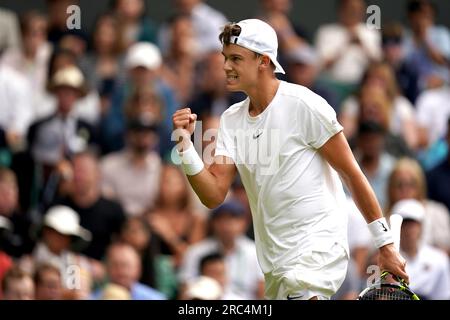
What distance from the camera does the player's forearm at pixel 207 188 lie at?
7.76 meters

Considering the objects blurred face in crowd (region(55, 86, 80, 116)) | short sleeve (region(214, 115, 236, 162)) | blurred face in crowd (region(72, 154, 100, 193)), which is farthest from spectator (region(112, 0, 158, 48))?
short sleeve (region(214, 115, 236, 162))

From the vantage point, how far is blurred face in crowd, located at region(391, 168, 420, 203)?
11945mm

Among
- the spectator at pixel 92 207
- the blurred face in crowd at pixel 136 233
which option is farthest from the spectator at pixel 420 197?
the spectator at pixel 92 207

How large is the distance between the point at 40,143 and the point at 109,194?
765 mm

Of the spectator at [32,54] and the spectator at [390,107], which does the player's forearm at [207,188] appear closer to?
the spectator at [390,107]

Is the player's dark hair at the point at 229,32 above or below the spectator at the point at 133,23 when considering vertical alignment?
below

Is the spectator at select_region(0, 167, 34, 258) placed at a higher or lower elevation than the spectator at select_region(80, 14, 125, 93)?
lower

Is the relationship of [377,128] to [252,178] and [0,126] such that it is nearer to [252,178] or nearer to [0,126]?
[0,126]

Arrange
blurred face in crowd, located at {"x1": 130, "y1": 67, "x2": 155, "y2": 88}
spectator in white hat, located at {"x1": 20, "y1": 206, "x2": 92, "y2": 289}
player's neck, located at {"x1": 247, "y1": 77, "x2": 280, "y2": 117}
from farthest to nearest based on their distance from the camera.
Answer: blurred face in crowd, located at {"x1": 130, "y1": 67, "x2": 155, "y2": 88}, spectator in white hat, located at {"x1": 20, "y1": 206, "x2": 92, "y2": 289}, player's neck, located at {"x1": 247, "y1": 77, "x2": 280, "y2": 117}

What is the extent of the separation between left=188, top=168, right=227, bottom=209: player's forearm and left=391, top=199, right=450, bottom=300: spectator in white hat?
11.8 ft

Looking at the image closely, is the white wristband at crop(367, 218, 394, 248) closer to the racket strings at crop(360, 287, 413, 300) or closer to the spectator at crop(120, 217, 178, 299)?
the racket strings at crop(360, 287, 413, 300)

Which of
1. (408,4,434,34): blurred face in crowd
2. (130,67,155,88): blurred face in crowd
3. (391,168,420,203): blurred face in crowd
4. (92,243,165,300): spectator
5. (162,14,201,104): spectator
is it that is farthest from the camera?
(408,4,434,34): blurred face in crowd

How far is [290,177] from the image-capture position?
7.71 m

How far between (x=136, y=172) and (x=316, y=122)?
17.3 feet
